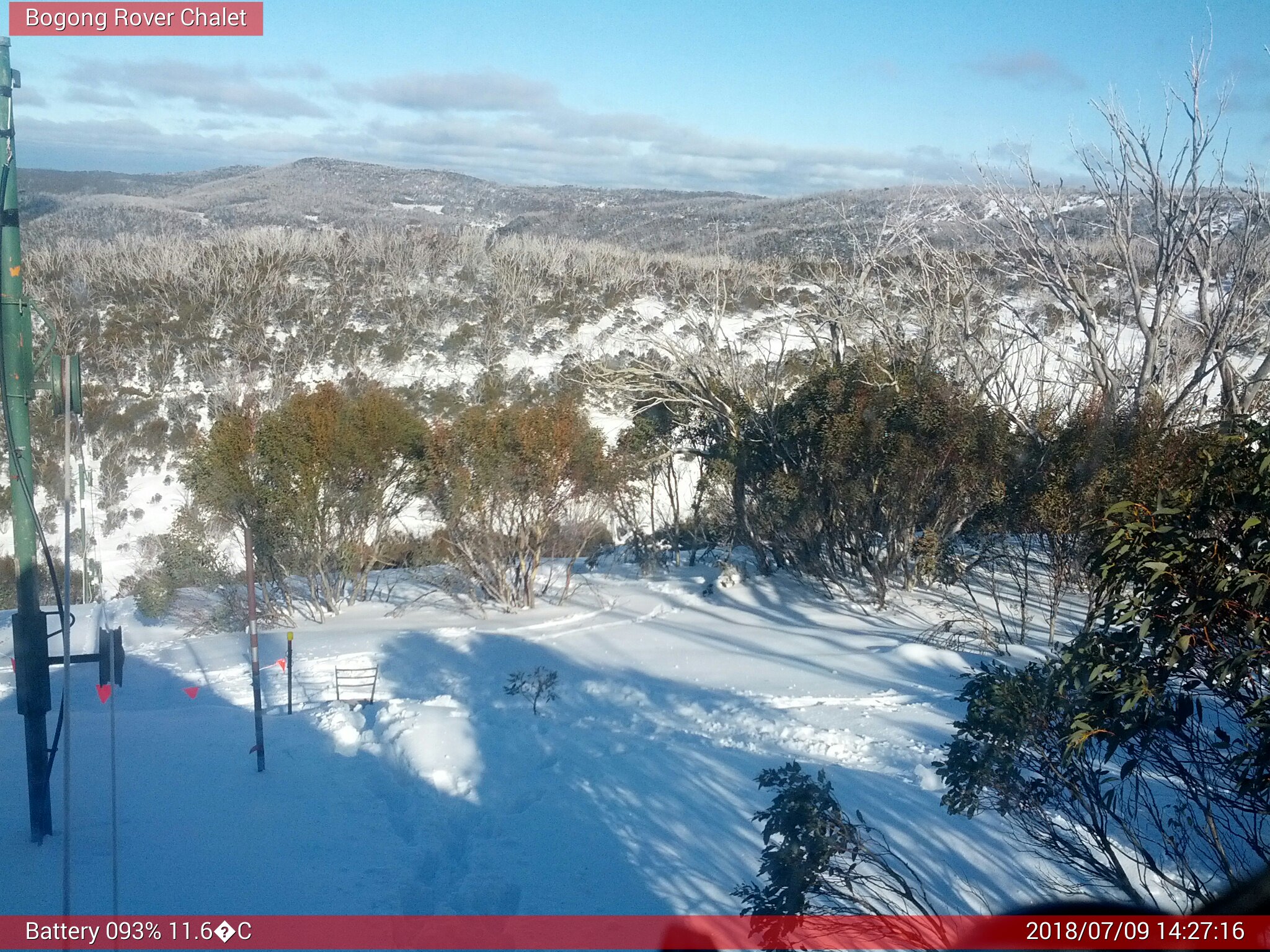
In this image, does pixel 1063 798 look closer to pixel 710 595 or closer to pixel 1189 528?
pixel 1189 528

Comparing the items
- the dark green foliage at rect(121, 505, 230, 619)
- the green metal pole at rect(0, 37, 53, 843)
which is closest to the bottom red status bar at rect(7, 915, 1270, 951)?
the green metal pole at rect(0, 37, 53, 843)

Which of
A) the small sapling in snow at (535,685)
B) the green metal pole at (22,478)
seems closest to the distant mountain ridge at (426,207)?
the small sapling in snow at (535,685)

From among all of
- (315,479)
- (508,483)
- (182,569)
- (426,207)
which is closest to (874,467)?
(508,483)

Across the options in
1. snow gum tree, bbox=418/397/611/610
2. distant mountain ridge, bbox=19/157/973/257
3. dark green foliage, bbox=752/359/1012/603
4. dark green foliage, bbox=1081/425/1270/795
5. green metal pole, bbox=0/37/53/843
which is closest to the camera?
dark green foliage, bbox=1081/425/1270/795

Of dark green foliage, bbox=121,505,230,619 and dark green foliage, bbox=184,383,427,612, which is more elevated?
dark green foliage, bbox=184,383,427,612

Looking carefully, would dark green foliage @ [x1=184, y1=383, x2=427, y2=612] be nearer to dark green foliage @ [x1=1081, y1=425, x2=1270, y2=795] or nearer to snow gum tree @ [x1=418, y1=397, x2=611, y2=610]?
snow gum tree @ [x1=418, y1=397, x2=611, y2=610]

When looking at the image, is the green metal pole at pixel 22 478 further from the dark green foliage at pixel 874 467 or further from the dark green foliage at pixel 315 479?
the dark green foliage at pixel 874 467

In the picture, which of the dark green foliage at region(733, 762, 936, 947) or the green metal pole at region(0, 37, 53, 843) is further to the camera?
the green metal pole at region(0, 37, 53, 843)

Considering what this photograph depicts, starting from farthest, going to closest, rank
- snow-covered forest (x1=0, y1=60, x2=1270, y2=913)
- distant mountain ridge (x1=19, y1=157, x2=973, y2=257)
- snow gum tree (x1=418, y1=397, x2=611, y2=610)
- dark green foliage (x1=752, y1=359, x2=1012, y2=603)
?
distant mountain ridge (x1=19, y1=157, x2=973, y2=257) → snow gum tree (x1=418, y1=397, x2=611, y2=610) → dark green foliage (x1=752, y1=359, x2=1012, y2=603) → snow-covered forest (x1=0, y1=60, x2=1270, y2=913)
